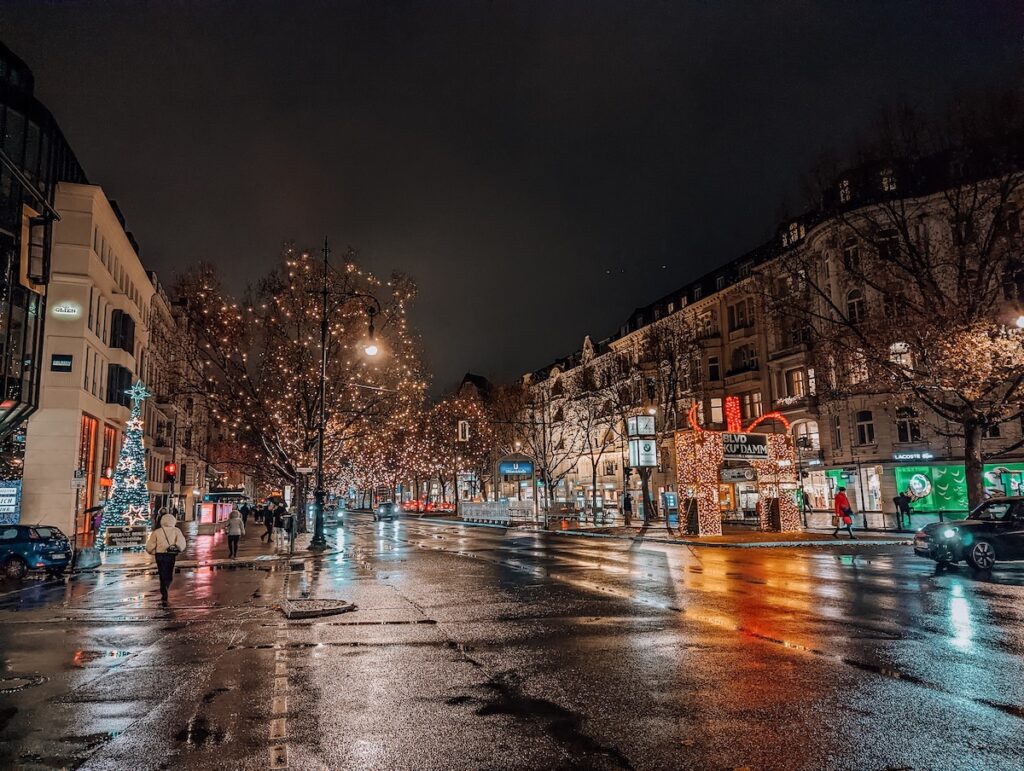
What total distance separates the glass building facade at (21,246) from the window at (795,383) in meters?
40.8

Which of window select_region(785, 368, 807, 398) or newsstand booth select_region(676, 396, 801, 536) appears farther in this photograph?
window select_region(785, 368, 807, 398)

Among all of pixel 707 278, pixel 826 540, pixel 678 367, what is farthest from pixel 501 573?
pixel 707 278

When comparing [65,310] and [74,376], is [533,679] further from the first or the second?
[65,310]

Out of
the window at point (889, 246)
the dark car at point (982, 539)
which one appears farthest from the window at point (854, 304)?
the dark car at point (982, 539)

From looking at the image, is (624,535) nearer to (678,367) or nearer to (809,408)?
(678,367)

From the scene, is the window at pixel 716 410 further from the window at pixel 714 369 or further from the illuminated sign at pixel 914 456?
the illuminated sign at pixel 914 456

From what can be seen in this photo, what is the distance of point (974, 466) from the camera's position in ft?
86.4

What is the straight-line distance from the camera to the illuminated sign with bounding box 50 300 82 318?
3575 centimetres

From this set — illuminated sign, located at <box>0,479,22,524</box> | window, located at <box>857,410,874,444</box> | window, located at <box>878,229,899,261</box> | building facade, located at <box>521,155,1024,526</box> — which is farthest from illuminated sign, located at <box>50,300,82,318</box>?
window, located at <box>857,410,874,444</box>

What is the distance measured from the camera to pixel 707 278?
190ft

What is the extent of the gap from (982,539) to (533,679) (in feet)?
46.3

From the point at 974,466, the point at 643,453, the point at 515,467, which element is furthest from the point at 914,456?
the point at 515,467

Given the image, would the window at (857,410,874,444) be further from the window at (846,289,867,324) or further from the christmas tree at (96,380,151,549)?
the christmas tree at (96,380,151,549)

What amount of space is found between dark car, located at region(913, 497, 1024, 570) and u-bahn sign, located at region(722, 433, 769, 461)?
1345cm
